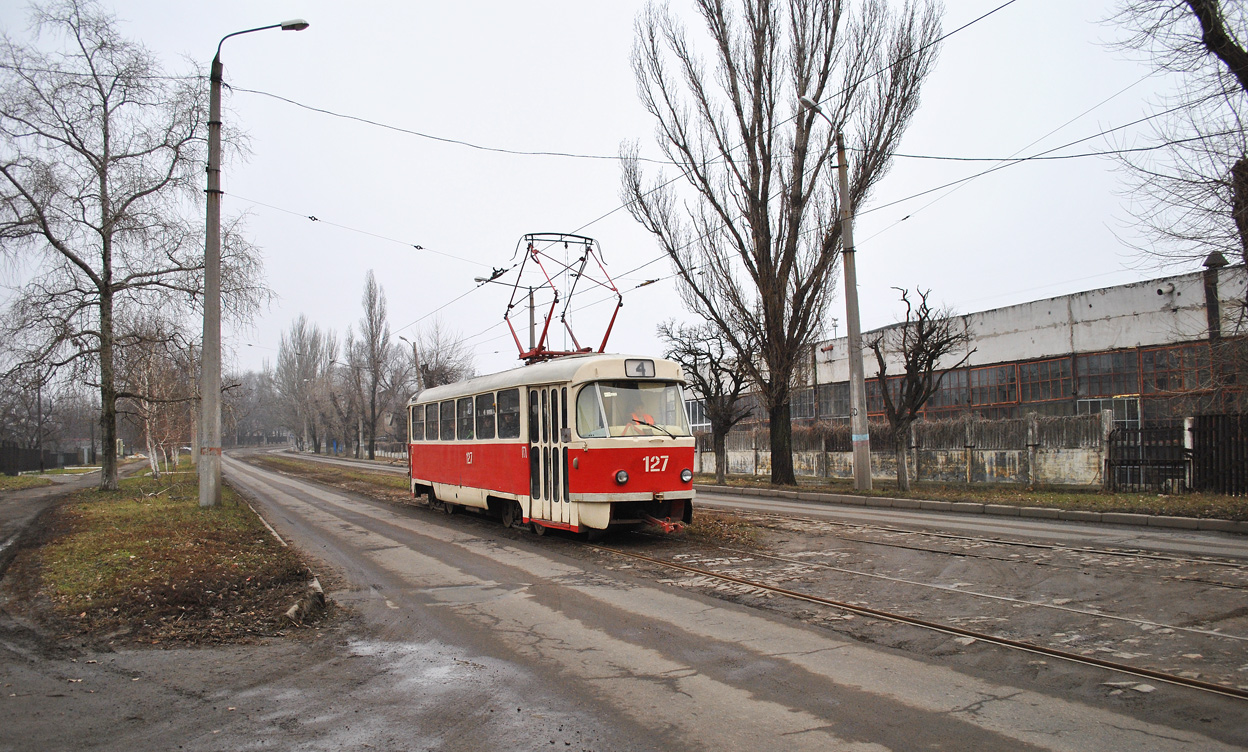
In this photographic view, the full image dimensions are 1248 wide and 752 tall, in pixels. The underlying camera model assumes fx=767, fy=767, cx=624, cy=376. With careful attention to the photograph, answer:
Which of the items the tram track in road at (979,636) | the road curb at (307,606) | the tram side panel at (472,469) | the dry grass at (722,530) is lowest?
the dry grass at (722,530)

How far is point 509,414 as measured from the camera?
45.2ft

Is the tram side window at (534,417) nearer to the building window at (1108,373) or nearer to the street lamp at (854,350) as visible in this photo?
the street lamp at (854,350)

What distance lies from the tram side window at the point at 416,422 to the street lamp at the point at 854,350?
1079 centimetres

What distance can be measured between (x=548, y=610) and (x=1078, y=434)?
58.3 ft

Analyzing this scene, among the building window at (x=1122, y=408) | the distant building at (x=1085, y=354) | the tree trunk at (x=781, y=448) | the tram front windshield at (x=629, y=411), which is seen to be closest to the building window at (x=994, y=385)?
the distant building at (x=1085, y=354)

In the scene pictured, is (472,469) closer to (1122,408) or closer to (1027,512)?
(1027,512)

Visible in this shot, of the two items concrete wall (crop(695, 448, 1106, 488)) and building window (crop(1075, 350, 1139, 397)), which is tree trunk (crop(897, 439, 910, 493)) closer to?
concrete wall (crop(695, 448, 1106, 488))

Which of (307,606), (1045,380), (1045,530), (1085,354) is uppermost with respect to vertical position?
(1085,354)

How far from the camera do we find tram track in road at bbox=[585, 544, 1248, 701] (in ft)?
15.8

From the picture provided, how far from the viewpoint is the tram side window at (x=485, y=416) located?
14609 mm

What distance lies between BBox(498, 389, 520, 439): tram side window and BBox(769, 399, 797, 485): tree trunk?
11447 mm

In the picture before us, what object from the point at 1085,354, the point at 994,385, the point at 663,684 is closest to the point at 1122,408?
the point at 1085,354

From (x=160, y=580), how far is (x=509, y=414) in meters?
6.44

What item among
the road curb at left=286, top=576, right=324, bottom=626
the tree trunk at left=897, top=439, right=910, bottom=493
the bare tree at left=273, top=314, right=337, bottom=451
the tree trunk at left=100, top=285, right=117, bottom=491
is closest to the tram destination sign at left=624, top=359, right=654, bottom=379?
the road curb at left=286, top=576, right=324, bottom=626
